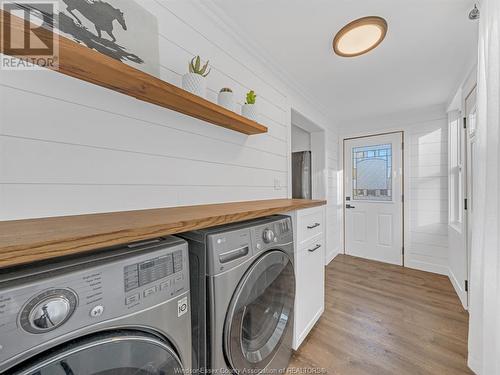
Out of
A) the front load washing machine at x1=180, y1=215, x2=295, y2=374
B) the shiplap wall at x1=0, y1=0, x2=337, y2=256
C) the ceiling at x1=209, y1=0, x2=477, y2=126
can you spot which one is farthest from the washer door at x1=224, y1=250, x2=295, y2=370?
the ceiling at x1=209, y1=0, x2=477, y2=126

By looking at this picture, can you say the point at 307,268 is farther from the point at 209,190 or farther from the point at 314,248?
the point at 209,190

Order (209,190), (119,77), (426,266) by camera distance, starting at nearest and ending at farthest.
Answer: (119,77) → (209,190) → (426,266)

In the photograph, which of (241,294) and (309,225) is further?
(309,225)

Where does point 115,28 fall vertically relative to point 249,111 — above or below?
above

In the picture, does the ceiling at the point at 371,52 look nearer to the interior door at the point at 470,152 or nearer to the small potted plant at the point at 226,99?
the interior door at the point at 470,152

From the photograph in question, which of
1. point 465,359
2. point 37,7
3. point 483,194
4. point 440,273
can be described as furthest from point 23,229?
point 440,273

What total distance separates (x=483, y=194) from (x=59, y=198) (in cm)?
205

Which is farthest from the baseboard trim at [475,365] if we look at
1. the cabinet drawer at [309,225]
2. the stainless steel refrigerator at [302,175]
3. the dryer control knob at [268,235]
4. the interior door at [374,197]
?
the stainless steel refrigerator at [302,175]

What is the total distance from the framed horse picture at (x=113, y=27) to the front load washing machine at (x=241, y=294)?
0.90 m

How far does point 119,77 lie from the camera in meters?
0.88

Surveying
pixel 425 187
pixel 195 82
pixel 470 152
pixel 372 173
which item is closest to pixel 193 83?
pixel 195 82

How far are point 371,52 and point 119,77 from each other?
1948 millimetres

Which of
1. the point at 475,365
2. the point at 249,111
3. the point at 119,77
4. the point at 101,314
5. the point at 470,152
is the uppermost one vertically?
the point at 249,111

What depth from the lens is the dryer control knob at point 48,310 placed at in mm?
401
